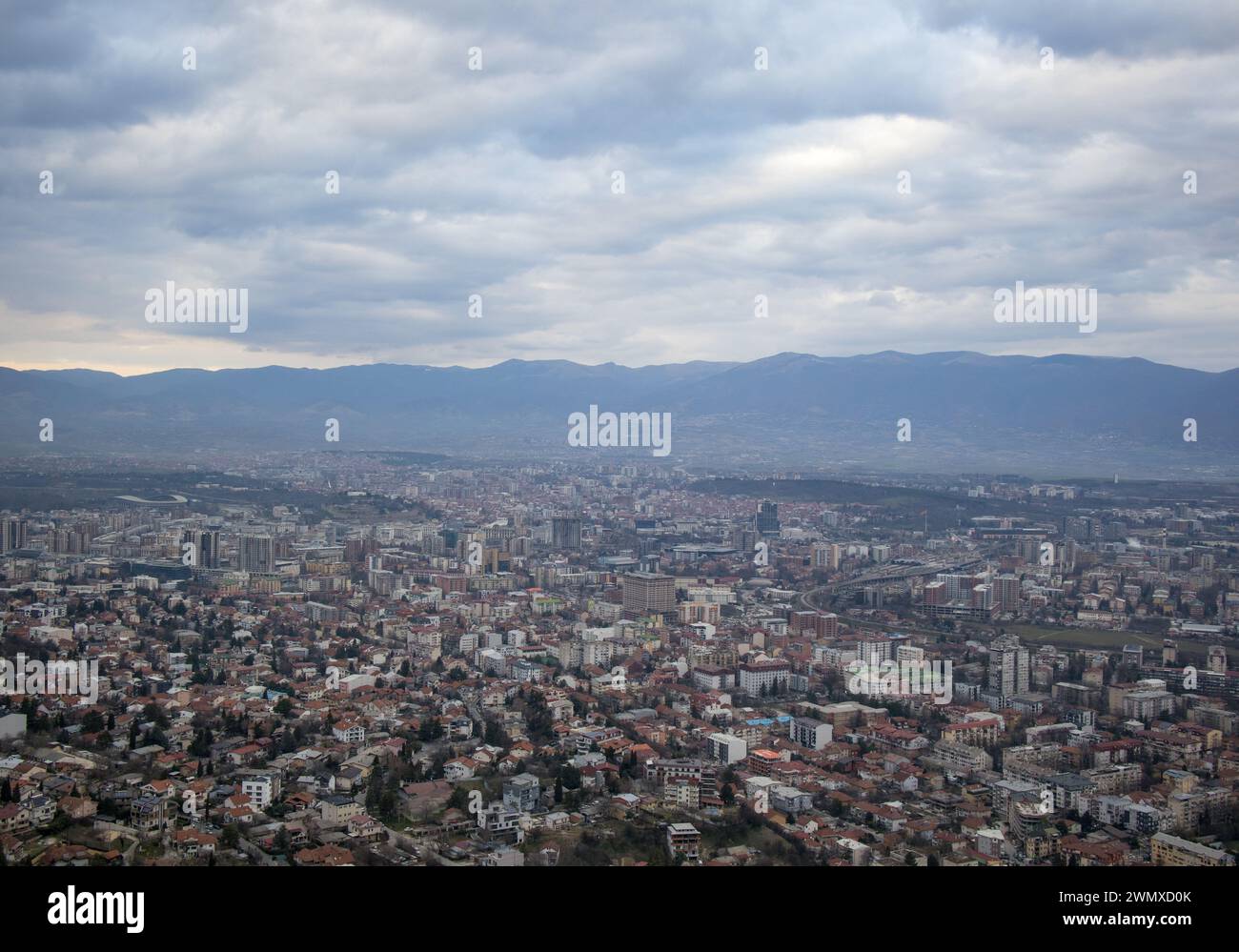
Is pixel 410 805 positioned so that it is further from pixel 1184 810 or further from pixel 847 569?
pixel 847 569

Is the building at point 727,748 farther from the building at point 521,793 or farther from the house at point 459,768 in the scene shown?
the house at point 459,768

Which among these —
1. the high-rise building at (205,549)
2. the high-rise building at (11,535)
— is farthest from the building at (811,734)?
the high-rise building at (11,535)

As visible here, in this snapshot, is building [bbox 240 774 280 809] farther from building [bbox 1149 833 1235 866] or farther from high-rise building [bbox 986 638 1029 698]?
high-rise building [bbox 986 638 1029 698]

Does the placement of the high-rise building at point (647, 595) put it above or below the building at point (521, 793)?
above

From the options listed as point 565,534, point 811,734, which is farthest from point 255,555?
point 811,734

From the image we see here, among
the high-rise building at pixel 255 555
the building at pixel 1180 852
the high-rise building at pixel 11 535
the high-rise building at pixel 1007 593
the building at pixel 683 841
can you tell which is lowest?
the building at pixel 1180 852

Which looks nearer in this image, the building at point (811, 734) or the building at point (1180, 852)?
the building at point (1180, 852)
